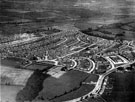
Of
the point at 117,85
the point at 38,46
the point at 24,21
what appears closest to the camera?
the point at 117,85

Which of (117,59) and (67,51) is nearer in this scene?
(117,59)

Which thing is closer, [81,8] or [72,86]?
[72,86]

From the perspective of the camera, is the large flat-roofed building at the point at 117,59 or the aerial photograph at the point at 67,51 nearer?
the aerial photograph at the point at 67,51

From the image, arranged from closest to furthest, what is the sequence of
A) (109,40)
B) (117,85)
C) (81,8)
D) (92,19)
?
1. (117,85)
2. (109,40)
3. (92,19)
4. (81,8)

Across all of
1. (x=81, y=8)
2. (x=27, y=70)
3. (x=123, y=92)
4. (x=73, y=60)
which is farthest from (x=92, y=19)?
(x=123, y=92)

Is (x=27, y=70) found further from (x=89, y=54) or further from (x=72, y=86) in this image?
(x=89, y=54)

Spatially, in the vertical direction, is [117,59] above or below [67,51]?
below

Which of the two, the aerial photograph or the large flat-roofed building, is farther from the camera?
the large flat-roofed building
